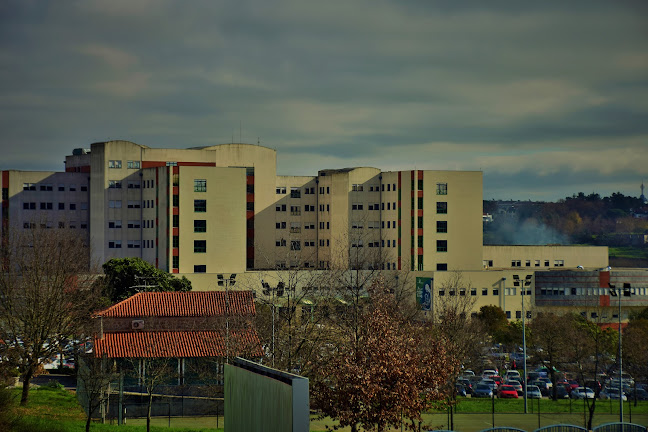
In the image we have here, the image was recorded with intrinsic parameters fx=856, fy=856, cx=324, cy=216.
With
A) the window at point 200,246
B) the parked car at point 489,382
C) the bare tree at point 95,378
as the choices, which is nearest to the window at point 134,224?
the window at point 200,246

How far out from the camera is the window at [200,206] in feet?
342

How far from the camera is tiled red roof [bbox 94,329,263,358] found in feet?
152

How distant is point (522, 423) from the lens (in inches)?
1729

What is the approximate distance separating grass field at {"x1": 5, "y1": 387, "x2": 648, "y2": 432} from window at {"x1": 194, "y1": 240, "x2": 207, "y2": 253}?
51804 millimetres

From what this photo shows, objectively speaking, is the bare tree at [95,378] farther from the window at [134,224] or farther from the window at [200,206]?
the window at [134,224]

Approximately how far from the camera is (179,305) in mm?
53969

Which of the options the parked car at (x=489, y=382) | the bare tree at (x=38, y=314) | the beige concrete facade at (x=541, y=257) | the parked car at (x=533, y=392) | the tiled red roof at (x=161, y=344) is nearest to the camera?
the bare tree at (x=38, y=314)

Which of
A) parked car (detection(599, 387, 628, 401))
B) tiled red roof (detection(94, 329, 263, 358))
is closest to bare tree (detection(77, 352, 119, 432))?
tiled red roof (detection(94, 329, 263, 358))

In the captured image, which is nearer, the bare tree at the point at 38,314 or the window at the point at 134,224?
the bare tree at the point at 38,314

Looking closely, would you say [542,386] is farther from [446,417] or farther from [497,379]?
[446,417]

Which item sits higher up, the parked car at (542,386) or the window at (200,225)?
the window at (200,225)

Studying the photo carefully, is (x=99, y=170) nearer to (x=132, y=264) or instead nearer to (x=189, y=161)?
(x=189, y=161)

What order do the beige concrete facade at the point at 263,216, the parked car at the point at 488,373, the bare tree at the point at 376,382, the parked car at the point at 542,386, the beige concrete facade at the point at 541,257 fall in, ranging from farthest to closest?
the beige concrete facade at the point at 541,257 → the beige concrete facade at the point at 263,216 → the parked car at the point at 488,373 → the parked car at the point at 542,386 → the bare tree at the point at 376,382

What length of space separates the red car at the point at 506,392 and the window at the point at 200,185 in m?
53.1
